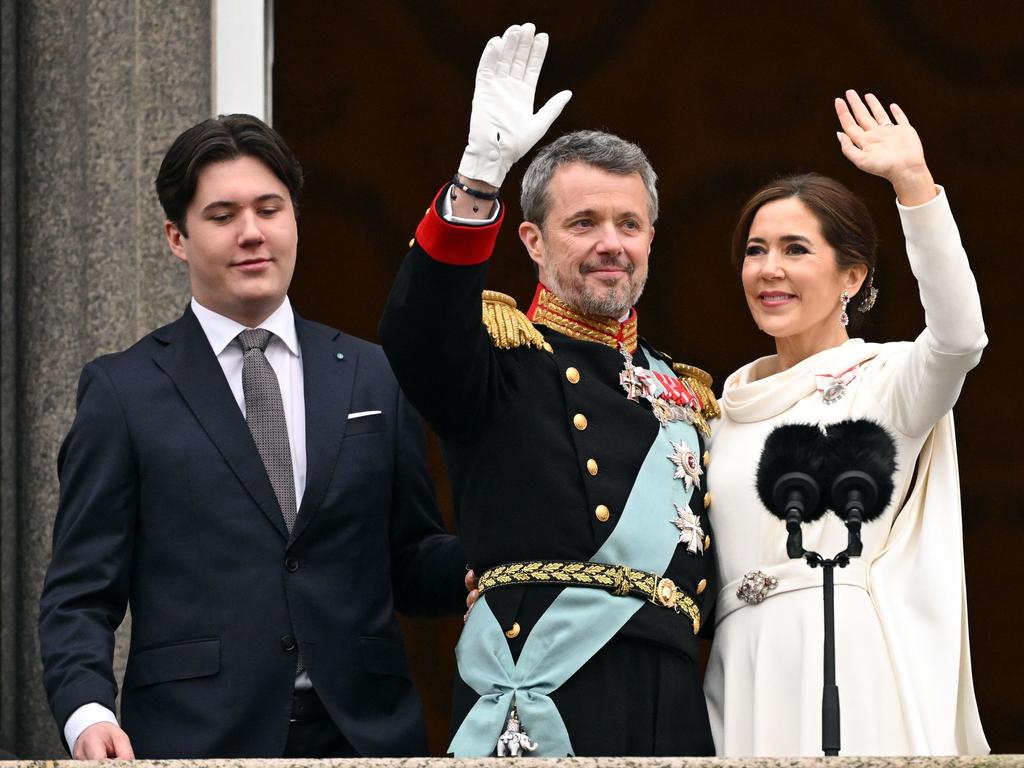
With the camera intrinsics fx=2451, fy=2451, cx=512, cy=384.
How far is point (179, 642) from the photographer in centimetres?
404

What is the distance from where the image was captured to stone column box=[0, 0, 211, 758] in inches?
204

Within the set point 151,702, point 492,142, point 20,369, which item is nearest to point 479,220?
point 492,142

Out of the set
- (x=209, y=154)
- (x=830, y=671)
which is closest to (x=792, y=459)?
(x=830, y=671)

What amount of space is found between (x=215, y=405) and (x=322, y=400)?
0.64 feet

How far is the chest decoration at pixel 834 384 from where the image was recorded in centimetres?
427

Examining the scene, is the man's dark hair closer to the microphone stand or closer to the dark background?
the microphone stand

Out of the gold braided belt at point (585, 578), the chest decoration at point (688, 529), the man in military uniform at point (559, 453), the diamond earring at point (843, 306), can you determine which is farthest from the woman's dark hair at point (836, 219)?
the gold braided belt at point (585, 578)

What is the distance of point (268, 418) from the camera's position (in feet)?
13.8

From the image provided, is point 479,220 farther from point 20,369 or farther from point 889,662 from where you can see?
point 20,369

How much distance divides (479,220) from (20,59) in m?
1.84

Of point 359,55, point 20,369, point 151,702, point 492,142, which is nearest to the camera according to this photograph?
point 492,142

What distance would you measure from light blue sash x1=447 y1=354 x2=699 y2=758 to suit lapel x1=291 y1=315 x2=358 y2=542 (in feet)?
1.13

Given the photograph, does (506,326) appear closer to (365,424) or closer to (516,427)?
(516,427)

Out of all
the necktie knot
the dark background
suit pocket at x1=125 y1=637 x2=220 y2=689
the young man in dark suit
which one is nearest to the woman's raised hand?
the young man in dark suit
